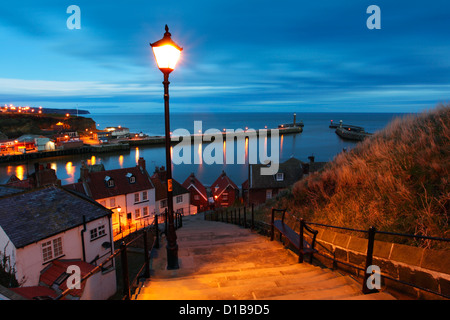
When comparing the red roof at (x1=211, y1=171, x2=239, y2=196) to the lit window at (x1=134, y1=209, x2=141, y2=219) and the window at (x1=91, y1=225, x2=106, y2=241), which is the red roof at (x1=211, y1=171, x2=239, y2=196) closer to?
the lit window at (x1=134, y1=209, x2=141, y2=219)

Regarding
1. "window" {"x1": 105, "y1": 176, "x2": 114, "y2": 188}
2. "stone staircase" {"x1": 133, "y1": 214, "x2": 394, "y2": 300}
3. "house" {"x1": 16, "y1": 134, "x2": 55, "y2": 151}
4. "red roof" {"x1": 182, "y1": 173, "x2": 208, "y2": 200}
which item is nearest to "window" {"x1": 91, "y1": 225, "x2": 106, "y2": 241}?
"window" {"x1": 105, "y1": 176, "x2": 114, "y2": 188}

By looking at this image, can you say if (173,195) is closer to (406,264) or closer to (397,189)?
(397,189)

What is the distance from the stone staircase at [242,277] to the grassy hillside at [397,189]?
159 cm

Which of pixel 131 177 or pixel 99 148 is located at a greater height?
pixel 99 148

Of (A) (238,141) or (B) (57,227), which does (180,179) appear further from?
(A) (238,141)

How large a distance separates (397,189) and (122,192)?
1126 inches

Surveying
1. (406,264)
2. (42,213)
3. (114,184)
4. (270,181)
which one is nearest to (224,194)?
(270,181)

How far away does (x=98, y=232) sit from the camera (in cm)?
1862

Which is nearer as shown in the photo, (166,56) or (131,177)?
(166,56)

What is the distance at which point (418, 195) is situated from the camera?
5883mm

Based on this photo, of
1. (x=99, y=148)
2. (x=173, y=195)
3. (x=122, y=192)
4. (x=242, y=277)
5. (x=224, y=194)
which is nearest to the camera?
(x=242, y=277)
